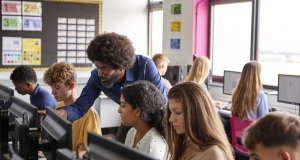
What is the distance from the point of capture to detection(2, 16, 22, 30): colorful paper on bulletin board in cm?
563

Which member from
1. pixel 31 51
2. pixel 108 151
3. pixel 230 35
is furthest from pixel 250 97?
pixel 31 51

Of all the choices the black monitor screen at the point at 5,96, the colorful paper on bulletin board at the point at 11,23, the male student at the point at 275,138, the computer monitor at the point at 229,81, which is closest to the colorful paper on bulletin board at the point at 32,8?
the colorful paper on bulletin board at the point at 11,23

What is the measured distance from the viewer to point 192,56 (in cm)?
575

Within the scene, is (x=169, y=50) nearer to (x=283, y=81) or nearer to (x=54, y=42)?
(x=54, y=42)

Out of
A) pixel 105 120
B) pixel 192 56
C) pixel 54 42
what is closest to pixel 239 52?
pixel 192 56

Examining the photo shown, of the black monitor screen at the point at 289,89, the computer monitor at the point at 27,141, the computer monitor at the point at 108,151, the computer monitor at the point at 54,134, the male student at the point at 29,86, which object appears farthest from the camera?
the black monitor screen at the point at 289,89

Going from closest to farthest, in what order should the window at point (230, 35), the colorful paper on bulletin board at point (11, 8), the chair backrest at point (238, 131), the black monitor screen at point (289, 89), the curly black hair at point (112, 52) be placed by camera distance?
the curly black hair at point (112, 52)
the chair backrest at point (238, 131)
the black monitor screen at point (289, 89)
the window at point (230, 35)
the colorful paper on bulletin board at point (11, 8)

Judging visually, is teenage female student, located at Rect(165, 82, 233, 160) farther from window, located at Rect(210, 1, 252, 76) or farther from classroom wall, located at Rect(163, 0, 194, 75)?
classroom wall, located at Rect(163, 0, 194, 75)

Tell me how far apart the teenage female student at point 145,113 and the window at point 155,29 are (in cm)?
468

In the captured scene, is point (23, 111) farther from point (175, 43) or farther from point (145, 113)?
point (175, 43)

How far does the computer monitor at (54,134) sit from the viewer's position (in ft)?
3.92

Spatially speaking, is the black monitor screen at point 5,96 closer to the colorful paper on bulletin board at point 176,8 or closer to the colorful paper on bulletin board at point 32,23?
the colorful paper on bulletin board at point 32,23

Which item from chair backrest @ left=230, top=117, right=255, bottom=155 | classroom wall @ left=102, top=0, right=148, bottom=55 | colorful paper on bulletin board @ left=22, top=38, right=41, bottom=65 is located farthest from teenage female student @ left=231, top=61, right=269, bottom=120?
colorful paper on bulletin board @ left=22, top=38, right=41, bottom=65

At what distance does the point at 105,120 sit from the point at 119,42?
3.89 meters
